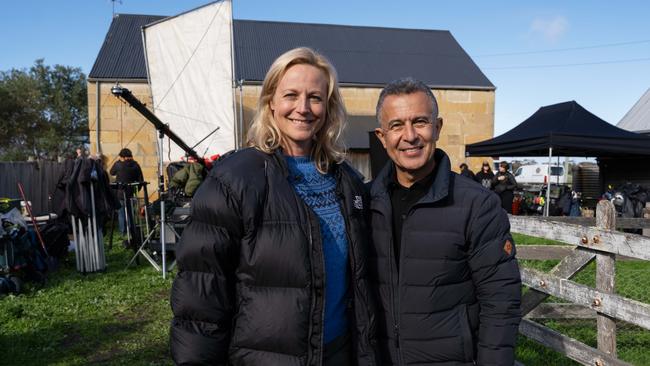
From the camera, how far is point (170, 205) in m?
7.63

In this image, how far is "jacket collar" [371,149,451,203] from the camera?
180 cm

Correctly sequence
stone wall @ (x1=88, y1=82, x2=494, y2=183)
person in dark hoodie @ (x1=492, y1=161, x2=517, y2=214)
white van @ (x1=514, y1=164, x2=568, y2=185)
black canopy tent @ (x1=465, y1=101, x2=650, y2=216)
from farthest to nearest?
1. white van @ (x1=514, y1=164, x2=568, y2=185)
2. stone wall @ (x1=88, y1=82, x2=494, y2=183)
3. person in dark hoodie @ (x1=492, y1=161, x2=517, y2=214)
4. black canopy tent @ (x1=465, y1=101, x2=650, y2=216)

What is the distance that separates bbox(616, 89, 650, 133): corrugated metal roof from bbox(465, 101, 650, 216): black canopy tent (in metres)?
7.61

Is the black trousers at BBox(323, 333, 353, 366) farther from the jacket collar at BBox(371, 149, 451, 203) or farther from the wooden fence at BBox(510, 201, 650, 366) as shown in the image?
the wooden fence at BBox(510, 201, 650, 366)

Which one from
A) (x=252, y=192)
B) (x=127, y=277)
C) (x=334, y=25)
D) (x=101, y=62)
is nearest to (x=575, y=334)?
(x=252, y=192)

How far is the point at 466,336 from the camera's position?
1.75m

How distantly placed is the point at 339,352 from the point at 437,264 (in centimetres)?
48

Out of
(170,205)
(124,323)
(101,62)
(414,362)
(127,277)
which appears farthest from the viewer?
(101,62)

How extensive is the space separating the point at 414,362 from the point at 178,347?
34.0 inches

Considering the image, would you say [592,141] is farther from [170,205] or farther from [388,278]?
[388,278]

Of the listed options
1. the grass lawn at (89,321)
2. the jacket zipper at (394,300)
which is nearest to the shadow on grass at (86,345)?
the grass lawn at (89,321)

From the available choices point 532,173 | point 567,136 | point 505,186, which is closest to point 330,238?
point 567,136

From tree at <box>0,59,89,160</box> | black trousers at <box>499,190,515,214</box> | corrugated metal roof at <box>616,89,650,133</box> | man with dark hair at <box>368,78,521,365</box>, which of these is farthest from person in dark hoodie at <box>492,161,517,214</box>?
tree at <box>0,59,89,160</box>

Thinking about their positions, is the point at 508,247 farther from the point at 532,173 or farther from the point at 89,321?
the point at 532,173
